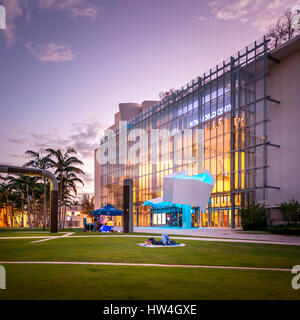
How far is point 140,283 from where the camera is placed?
823cm

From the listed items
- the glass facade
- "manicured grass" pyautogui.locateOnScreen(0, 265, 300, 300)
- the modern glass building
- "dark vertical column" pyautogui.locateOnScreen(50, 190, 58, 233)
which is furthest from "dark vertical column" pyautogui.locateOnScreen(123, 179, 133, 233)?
"manicured grass" pyautogui.locateOnScreen(0, 265, 300, 300)

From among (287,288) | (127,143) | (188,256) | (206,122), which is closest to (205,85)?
(206,122)

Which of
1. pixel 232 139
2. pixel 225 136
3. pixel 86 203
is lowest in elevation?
pixel 86 203

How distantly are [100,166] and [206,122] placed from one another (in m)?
43.0

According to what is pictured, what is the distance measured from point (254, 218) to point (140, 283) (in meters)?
29.5

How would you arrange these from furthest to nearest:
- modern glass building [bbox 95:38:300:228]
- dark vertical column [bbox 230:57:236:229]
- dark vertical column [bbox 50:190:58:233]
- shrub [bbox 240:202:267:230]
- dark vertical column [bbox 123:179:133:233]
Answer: dark vertical column [bbox 230:57:236:229] → modern glass building [bbox 95:38:300:228] → shrub [bbox 240:202:267:230] → dark vertical column [bbox 123:179:133:233] → dark vertical column [bbox 50:190:58:233]

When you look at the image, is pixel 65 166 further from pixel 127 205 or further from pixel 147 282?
pixel 147 282

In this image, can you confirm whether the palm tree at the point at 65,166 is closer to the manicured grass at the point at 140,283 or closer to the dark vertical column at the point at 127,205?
the dark vertical column at the point at 127,205

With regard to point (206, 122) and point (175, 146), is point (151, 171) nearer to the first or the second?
point (175, 146)

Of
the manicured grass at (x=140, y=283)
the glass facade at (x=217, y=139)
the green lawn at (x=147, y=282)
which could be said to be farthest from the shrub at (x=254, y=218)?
the manicured grass at (x=140, y=283)

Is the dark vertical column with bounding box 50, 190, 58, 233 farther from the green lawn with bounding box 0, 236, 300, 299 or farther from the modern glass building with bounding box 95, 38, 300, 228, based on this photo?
the modern glass building with bounding box 95, 38, 300, 228

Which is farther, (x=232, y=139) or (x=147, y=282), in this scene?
(x=232, y=139)

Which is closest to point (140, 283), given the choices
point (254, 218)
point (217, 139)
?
point (254, 218)

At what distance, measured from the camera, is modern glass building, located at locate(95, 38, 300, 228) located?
41594 millimetres
